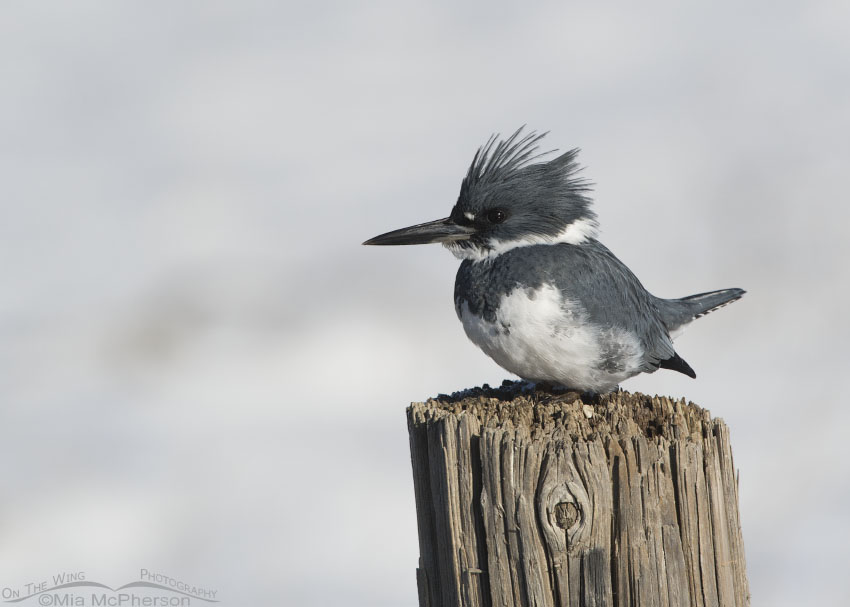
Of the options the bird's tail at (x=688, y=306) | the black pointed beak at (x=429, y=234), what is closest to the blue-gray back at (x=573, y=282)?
the black pointed beak at (x=429, y=234)

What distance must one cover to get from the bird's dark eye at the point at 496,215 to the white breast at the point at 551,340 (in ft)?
1.49

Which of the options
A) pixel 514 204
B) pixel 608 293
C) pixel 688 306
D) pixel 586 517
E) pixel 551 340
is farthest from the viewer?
pixel 688 306

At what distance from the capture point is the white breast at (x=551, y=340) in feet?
13.0

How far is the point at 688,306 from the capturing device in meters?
4.85

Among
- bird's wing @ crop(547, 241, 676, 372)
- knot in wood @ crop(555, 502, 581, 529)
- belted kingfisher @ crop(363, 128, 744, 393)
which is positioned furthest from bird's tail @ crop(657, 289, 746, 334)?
knot in wood @ crop(555, 502, 581, 529)

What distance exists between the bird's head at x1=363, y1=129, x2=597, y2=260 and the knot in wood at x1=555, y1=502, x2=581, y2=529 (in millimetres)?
1695

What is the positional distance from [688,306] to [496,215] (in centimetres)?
118

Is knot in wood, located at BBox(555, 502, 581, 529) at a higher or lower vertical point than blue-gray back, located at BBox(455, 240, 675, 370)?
lower

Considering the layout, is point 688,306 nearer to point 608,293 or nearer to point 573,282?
point 608,293

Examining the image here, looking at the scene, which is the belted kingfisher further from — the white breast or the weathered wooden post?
the weathered wooden post

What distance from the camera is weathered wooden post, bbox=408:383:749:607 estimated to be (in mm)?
2791

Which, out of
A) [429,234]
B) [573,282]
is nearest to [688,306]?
[573,282]

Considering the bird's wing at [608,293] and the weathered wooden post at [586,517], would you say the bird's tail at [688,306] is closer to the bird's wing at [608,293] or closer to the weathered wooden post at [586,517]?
the bird's wing at [608,293]

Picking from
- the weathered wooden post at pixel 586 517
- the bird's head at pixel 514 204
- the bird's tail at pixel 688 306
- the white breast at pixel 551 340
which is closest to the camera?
the weathered wooden post at pixel 586 517
